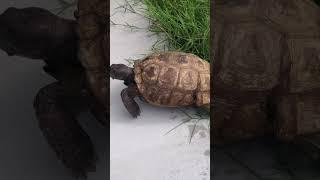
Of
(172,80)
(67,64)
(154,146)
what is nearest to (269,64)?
(172,80)

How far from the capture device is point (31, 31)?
54.1 inches

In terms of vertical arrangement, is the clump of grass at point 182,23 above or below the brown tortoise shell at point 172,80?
above

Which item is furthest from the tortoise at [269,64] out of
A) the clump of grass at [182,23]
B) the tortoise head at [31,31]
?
the tortoise head at [31,31]

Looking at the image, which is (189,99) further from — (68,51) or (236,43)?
(68,51)

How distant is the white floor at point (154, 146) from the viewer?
1.29 m

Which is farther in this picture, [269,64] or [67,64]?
[67,64]

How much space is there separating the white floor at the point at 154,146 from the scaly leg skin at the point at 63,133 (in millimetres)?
74

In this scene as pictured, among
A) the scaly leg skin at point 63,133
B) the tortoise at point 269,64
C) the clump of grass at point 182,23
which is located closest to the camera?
the tortoise at point 269,64

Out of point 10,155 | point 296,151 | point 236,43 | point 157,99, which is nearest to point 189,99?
point 157,99

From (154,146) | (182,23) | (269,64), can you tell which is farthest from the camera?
(182,23)

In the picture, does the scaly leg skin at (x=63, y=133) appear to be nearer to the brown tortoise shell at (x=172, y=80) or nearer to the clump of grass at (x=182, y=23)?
the brown tortoise shell at (x=172, y=80)

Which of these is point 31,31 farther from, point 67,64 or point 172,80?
point 172,80

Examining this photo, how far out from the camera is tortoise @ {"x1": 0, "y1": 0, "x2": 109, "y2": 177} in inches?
52.5

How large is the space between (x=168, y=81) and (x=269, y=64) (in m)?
0.24
